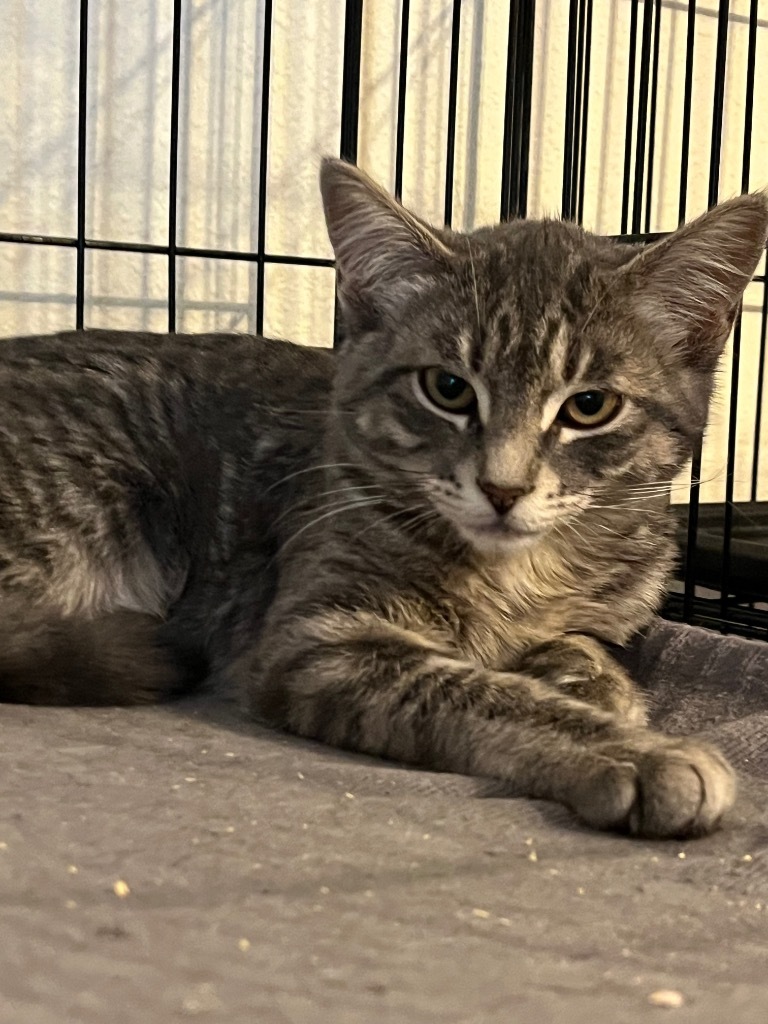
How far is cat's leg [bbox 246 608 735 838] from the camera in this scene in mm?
1007

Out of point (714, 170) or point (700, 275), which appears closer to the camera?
point (700, 275)

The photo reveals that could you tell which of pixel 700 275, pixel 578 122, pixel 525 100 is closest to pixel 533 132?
pixel 525 100

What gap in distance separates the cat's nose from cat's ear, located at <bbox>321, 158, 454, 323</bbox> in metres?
0.38

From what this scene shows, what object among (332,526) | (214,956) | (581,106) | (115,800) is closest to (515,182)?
(581,106)

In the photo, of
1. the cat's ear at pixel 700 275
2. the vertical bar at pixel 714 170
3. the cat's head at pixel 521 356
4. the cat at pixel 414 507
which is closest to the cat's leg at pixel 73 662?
the cat at pixel 414 507

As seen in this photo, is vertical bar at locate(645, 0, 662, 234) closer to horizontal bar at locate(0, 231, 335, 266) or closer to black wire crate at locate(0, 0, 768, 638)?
black wire crate at locate(0, 0, 768, 638)

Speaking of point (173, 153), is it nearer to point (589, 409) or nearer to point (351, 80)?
point (351, 80)

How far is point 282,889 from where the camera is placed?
0.85 m

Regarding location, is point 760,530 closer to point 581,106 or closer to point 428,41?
point 581,106

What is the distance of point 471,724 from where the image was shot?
119 centimetres

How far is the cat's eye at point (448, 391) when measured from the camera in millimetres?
1382

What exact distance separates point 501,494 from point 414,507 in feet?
0.61

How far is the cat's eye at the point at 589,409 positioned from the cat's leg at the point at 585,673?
1.04 ft

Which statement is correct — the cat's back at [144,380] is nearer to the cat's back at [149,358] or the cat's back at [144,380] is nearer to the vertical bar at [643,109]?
the cat's back at [149,358]
